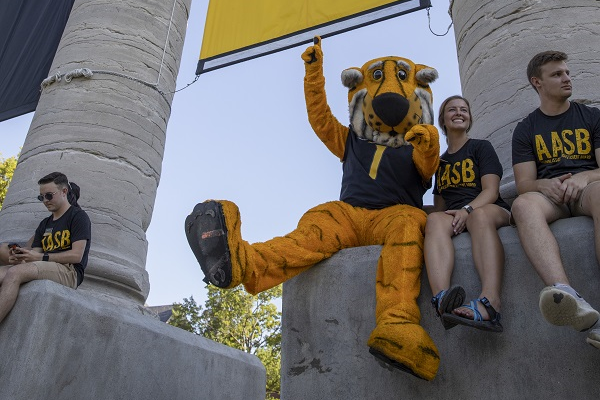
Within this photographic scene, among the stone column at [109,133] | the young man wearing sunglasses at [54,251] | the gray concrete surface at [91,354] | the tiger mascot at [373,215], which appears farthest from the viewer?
the stone column at [109,133]

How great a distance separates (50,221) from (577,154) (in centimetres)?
325

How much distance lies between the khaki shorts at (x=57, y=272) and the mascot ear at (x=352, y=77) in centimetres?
203

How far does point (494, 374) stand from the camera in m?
2.08

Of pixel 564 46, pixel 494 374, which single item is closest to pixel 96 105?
pixel 564 46

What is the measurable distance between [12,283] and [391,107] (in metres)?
2.21

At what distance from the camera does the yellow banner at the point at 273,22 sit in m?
5.66

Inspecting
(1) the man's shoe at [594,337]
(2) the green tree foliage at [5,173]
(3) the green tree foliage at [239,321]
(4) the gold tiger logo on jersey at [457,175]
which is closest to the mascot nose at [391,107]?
(4) the gold tiger logo on jersey at [457,175]

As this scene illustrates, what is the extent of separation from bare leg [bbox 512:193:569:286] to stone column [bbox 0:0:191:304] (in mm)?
3406

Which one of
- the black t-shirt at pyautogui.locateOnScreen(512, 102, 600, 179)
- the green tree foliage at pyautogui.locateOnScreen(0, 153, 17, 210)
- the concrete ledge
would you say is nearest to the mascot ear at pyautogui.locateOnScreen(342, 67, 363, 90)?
the black t-shirt at pyautogui.locateOnScreen(512, 102, 600, 179)

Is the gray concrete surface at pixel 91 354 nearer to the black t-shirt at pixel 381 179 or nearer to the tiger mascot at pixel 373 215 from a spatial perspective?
the tiger mascot at pixel 373 215

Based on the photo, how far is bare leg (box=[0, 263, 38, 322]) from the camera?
2.71 m

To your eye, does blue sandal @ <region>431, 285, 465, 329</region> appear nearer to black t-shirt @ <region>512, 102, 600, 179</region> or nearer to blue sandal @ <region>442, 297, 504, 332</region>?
blue sandal @ <region>442, 297, 504, 332</region>

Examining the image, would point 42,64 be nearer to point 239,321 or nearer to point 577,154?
point 577,154

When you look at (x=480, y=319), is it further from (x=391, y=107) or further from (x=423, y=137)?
(x=391, y=107)
